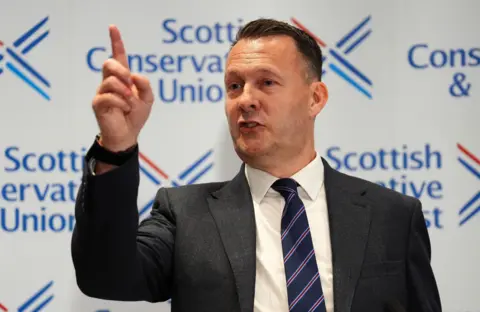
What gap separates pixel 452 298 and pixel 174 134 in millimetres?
1129

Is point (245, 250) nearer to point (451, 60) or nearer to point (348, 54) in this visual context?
point (348, 54)

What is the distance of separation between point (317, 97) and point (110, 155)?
88 centimetres

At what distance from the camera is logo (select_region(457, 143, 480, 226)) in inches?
90.4

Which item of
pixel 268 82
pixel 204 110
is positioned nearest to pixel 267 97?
pixel 268 82

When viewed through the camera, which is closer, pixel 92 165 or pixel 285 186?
pixel 92 165

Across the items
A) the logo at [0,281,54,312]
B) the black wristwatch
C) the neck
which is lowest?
the logo at [0,281,54,312]

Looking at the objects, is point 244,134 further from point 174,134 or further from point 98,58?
point 98,58

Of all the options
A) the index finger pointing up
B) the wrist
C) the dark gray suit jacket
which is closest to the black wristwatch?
the wrist

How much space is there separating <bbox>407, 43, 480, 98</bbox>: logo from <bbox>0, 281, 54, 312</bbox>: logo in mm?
1480

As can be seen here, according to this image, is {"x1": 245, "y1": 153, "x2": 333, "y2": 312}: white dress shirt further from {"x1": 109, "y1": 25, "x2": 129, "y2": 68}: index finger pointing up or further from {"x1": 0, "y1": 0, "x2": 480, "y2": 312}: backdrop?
{"x1": 109, "y1": 25, "x2": 129, "y2": 68}: index finger pointing up

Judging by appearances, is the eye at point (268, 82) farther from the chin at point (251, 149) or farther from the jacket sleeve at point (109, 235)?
the jacket sleeve at point (109, 235)

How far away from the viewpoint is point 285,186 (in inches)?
69.7

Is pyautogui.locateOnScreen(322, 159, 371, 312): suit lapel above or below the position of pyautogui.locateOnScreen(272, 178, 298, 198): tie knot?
below

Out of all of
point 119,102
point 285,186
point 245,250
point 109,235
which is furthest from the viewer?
point 285,186
